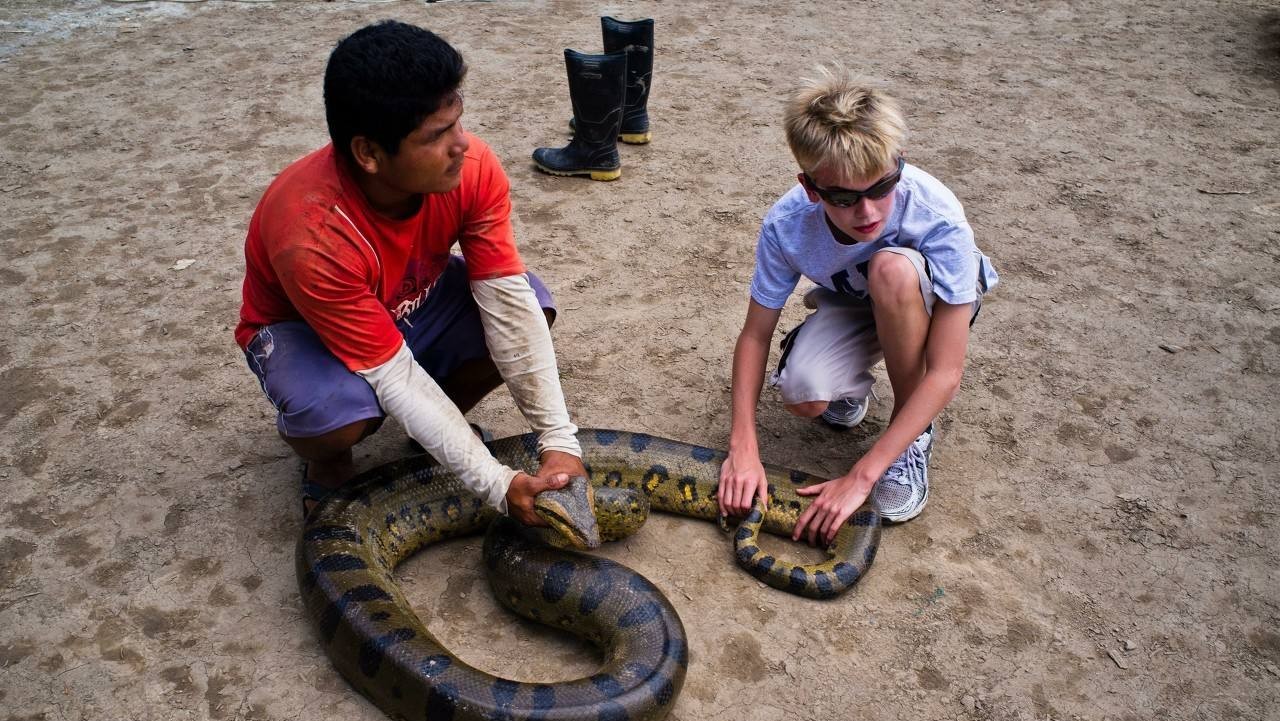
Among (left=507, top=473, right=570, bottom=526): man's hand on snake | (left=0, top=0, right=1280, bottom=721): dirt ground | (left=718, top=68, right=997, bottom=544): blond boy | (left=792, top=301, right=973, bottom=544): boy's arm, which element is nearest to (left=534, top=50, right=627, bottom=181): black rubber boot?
(left=0, top=0, right=1280, bottom=721): dirt ground

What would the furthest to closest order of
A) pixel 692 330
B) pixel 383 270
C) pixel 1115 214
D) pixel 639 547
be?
pixel 1115 214 → pixel 692 330 → pixel 639 547 → pixel 383 270

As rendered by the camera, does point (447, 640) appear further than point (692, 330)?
No

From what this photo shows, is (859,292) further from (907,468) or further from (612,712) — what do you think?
(612,712)

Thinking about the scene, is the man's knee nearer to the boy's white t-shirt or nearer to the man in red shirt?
the man in red shirt

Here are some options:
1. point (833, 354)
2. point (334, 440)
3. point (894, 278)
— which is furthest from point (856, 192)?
point (334, 440)

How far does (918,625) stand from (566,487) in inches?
51.0

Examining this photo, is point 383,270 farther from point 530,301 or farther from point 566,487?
point 566,487

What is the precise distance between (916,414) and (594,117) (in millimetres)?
3382

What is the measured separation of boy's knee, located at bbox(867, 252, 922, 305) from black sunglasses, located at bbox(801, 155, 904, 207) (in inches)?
10.7

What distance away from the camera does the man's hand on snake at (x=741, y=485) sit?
3.62 meters

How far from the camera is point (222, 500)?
3719 mm

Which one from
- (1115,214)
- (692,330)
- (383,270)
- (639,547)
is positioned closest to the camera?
(383,270)

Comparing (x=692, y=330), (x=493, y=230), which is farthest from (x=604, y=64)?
(x=493, y=230)

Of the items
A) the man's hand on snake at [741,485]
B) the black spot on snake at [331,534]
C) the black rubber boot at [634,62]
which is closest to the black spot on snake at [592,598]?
the man's hand on snake at [741,485]
